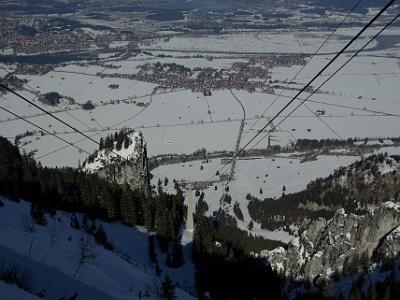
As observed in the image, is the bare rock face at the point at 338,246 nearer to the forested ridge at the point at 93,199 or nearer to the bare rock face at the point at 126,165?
the bare rock face at the point at 126,165

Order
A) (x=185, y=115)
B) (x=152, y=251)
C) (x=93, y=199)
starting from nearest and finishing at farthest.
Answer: (x=152, y=251)
(x=93, y=199)
(x=185, y=115)

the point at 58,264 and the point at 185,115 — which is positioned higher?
the point at 58,264

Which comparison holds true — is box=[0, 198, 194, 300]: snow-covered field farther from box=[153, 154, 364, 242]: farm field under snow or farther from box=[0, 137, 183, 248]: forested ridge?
box=[153, 154, 364, 242]: farm field under snow

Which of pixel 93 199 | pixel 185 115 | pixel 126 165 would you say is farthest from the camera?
pixel 185 115

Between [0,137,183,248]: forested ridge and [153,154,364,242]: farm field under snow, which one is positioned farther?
[153,154,364,242]: farm field under snow

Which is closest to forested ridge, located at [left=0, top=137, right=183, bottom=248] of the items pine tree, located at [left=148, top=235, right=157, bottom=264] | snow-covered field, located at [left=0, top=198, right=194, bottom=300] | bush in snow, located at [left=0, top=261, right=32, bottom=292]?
pine tree, located at [left=148, top=235, right=157, bottom=264]

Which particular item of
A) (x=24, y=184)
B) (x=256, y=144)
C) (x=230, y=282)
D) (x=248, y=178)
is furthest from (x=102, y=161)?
(x=256, y=144)

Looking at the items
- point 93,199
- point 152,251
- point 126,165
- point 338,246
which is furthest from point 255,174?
point 152,251

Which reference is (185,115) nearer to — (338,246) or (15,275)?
(338,246)
